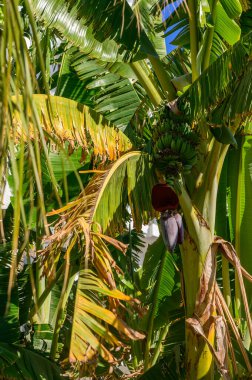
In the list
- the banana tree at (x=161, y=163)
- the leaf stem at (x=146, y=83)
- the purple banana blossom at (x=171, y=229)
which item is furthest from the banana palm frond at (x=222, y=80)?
the leaf stem at (x=146, y=83)

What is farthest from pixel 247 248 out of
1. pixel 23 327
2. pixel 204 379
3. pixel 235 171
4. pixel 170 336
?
pixel 23 327

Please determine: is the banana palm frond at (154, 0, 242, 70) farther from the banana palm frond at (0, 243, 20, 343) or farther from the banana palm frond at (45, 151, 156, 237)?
the banana palm frond at (0, 243, 20, 343)

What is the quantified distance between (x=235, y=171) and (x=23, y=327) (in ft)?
7.69

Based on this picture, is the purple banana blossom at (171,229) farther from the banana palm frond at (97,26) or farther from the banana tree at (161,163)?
the banana palm frond at (97,26)

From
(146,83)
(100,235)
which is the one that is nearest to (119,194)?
(100,235)

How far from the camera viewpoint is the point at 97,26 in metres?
4.26

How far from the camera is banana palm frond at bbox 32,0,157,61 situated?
423 cm

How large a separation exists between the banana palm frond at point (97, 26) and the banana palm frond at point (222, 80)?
53 centimetres

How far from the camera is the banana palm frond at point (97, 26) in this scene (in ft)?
13.9

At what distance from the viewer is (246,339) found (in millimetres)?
5227

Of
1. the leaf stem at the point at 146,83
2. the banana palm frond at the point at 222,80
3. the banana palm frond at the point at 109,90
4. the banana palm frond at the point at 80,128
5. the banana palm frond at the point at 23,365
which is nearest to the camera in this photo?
the banana palm frond at the point at 222,80

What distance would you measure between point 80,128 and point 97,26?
68 centimetres

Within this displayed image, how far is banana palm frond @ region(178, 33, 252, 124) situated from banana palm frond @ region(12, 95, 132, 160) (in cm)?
63

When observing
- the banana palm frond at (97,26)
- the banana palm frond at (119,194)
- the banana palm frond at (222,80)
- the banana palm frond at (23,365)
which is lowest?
the banana palm frond at (23,365)
